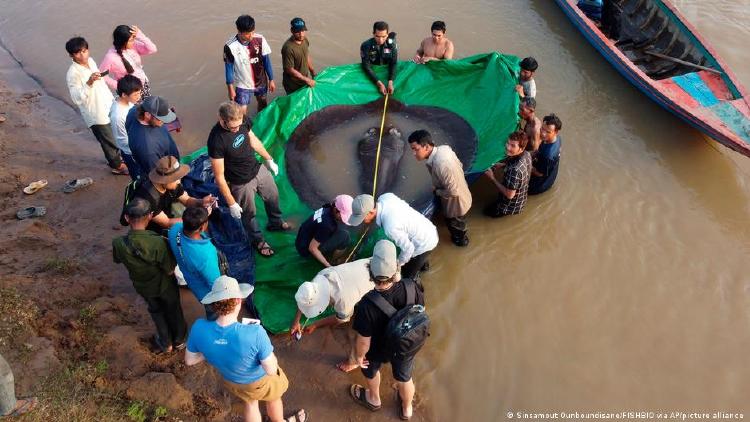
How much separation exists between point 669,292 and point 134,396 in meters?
5.19

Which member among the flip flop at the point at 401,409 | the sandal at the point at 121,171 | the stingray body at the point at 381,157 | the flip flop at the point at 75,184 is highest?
the stingray body at the point at 381,157

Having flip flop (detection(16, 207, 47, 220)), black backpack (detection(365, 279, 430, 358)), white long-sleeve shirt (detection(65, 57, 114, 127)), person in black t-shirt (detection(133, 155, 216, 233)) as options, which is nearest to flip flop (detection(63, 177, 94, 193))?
flip flop (detection(16, 207, 47, 220))

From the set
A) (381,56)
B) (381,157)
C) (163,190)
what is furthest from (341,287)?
(381,56)

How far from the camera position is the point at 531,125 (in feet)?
19.4

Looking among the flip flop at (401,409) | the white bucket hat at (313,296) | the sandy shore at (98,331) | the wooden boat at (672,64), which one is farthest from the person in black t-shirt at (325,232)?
the wooden boat at (672,64)

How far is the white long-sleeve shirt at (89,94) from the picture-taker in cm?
569

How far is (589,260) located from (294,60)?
4.48 m

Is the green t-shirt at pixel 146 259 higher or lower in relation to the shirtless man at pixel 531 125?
lower

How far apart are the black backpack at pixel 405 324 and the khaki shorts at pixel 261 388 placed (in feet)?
2.81

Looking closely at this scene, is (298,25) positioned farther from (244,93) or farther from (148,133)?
(148,133)

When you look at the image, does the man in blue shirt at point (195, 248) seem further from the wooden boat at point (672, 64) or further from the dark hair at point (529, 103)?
the wooden boat at point (672, 64)

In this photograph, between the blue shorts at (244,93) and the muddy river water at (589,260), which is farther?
the blue shorts at (244,93)

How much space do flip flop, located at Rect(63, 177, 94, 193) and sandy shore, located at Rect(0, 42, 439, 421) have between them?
0.07 m

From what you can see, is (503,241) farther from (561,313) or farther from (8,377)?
(8,377)
